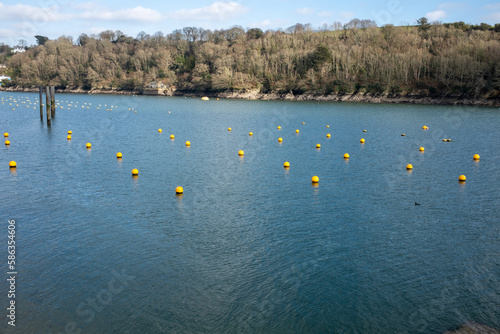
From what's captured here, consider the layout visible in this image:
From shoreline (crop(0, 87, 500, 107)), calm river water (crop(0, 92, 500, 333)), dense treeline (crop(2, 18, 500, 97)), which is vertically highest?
dense treeline (crop(2, 18, 500, 97))

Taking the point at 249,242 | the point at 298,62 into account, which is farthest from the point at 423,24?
the point at 249,242

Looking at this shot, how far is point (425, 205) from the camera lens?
23.4 metres

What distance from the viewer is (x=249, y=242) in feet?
59.1

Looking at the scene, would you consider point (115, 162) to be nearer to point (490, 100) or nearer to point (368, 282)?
point (368, 282)

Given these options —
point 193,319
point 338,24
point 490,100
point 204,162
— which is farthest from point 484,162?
point 338,24

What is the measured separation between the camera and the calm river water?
1305 cm

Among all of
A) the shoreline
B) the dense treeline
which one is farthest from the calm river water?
the dense treeline

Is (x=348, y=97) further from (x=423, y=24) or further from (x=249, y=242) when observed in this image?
(x=249, y=242)

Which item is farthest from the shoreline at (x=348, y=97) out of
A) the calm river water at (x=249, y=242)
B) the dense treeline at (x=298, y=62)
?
the calm river water at (x=249, y=242)

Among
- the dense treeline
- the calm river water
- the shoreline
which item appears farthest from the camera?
the dense treeline

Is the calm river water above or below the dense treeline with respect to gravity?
below

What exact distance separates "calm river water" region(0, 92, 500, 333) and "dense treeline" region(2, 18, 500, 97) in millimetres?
78932

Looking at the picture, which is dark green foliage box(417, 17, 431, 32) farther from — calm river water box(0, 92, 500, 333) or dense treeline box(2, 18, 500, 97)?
calm river water box(0, 92, 500, 333)

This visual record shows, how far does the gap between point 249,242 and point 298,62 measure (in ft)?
406
